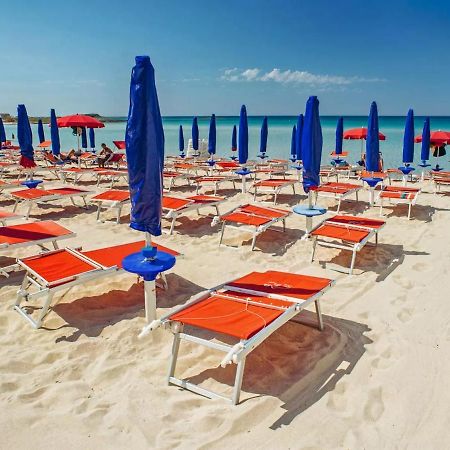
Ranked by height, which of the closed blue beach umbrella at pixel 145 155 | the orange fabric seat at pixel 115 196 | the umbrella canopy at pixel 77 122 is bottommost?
the orange fabric seat at pixel 115 196

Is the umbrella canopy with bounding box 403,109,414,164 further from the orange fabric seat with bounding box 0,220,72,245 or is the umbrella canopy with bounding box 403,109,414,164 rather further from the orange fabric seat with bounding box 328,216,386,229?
the orange fabric seat with bounding box 0,220,72,245

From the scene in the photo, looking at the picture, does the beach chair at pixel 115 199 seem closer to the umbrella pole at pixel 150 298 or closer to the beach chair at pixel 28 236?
the beach chair at pixel 28 236

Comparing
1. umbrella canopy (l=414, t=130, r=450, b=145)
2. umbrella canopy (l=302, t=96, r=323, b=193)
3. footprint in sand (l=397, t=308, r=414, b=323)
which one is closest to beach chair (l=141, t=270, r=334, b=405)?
footprint in sand (l=397, t=308, r=414, b=323)

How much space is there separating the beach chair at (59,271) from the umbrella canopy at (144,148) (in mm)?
999

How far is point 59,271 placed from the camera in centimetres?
434

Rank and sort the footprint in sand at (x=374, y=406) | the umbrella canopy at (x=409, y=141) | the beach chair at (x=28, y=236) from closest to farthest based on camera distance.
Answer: the footprint in sand at (x=374, y=406)
the beach chair at (x=28, y=236)
the umbrella canopy at (x=409, y=141)

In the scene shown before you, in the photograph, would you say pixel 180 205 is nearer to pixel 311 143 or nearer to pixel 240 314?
pixel 311 143

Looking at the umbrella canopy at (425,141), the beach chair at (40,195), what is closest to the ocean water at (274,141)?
the umbrella canopy at (425,141)

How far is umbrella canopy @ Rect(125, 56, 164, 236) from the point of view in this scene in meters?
3.35

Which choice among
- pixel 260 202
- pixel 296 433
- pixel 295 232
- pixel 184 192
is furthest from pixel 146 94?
pixel 184 192

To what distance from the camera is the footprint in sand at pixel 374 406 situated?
2848 millimetres

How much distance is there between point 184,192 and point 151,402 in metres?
8.88

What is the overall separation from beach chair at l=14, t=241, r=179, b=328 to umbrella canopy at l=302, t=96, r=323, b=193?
2.98 metres

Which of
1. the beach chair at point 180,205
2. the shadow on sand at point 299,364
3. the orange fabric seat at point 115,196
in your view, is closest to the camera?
the shadow on sand at point 299,364
